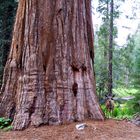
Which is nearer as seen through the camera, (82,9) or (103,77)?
(82,9)

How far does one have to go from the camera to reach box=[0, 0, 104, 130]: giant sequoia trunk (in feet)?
19.4

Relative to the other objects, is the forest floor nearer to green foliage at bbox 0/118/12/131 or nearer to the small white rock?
the small white rock

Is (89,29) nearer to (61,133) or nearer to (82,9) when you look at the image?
(82,9)

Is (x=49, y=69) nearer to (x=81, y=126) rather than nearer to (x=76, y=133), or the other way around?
(x=81, y=126)

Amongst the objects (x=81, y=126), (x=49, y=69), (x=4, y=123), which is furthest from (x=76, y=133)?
(x=4, y=123)

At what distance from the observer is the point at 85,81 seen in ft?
21.0

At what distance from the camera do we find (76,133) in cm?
539

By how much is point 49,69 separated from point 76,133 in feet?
4.40

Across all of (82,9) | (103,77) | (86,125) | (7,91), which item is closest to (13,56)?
(7,91)

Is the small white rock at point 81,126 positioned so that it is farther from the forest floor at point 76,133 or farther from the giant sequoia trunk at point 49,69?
the giant sequoia trunk at point 49,69

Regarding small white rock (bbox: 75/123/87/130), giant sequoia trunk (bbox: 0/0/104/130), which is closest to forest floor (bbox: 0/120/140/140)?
small white rock (bbox: 75/123/87/130)

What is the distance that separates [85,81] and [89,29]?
1.24 meters

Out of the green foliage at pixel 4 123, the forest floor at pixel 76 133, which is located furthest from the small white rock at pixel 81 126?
the green foliage at pixel 4 123

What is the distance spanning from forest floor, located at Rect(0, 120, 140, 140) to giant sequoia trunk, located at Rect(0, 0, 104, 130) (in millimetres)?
221
